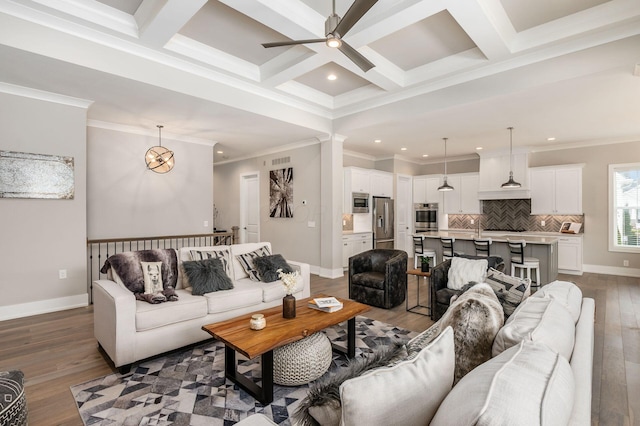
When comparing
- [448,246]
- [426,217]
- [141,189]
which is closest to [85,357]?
[141,189]

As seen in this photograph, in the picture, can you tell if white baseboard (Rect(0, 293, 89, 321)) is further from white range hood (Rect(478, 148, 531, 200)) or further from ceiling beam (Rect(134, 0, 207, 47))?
white range hood (Rect(478, 148, 531, 200))

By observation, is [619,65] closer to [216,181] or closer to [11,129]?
[11,129]

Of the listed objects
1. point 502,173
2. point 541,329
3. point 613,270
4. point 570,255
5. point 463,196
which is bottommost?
point 613,270

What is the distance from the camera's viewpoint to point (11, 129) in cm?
399

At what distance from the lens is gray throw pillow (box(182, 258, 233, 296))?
340cm

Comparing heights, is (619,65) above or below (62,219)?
above

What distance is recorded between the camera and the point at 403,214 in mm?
8984

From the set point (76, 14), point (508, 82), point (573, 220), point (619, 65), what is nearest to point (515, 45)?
point (508, 82)

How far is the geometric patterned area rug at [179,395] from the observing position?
2133mm

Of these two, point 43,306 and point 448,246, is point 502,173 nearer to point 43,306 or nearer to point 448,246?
point 448,246

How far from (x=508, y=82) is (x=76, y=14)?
185 inches

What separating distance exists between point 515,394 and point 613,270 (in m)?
8.23

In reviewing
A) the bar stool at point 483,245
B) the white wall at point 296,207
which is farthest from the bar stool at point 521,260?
the white wall at point 296,207

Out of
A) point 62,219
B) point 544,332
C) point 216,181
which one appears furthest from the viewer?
point 216,181
